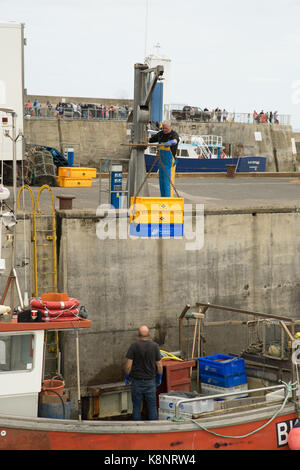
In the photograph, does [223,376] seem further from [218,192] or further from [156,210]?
[218,192]

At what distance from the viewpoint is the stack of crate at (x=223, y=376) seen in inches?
465

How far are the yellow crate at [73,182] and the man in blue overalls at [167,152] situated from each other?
265 inches

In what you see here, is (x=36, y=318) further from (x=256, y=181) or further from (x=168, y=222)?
(x=256, y=181)

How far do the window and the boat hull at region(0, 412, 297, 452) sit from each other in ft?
2.52

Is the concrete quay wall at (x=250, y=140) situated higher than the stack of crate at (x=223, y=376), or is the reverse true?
the concrete quay wall at (x=250, y=140)

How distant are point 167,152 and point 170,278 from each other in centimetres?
244

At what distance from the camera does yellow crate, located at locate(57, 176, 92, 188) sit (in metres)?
20.8

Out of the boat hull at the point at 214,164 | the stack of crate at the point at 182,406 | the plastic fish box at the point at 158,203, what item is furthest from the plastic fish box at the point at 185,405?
the boat hull at the point at 214,164

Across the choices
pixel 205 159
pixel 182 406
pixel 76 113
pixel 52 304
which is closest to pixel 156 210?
pixel 52 304

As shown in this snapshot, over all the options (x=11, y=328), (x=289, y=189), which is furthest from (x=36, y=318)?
(x=289, y=189)

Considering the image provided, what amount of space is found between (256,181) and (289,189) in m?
3.60

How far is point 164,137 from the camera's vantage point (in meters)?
14.2

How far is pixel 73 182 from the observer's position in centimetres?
2088

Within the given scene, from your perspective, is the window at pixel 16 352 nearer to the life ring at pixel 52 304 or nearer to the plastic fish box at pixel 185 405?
the life ring at pixel 52 304
